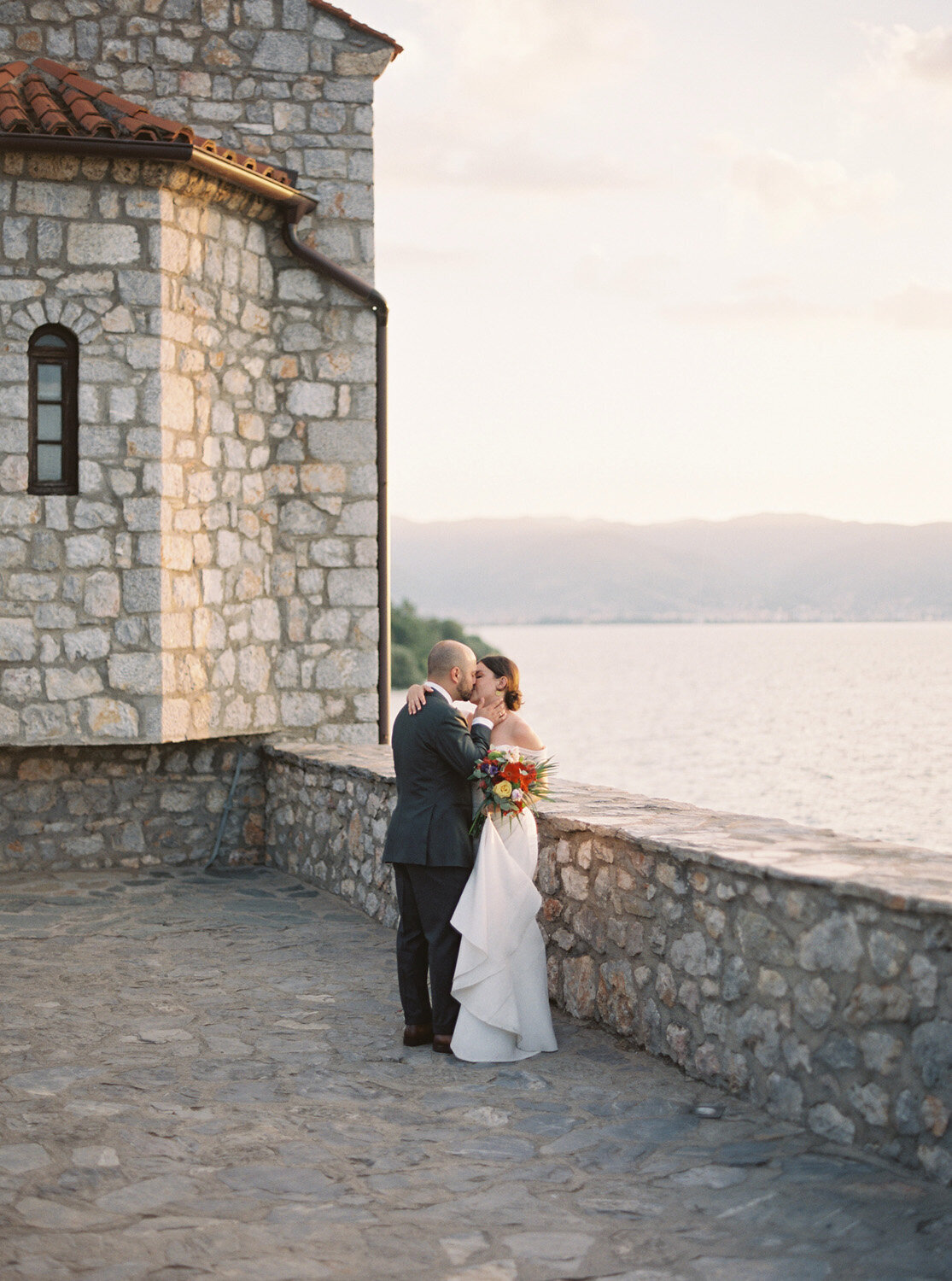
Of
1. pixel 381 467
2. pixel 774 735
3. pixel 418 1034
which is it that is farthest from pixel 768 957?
pixel 774 735

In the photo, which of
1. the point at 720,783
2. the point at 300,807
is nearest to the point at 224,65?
the point at 300,807

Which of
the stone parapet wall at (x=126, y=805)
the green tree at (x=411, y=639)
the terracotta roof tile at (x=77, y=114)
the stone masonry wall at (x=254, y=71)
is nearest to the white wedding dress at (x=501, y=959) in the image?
the stone parapet wall at (x=126, y=805)

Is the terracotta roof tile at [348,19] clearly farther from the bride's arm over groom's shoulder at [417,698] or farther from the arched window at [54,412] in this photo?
the bride's arm over groom's shoulder at [417,698]

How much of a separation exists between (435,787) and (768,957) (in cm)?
176

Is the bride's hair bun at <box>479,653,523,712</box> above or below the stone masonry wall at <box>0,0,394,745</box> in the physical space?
below

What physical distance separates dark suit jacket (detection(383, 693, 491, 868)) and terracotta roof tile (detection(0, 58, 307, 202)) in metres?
5.37

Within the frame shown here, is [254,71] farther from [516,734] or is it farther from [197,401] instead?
[516,734]

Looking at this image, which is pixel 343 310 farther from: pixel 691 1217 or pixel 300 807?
pixel 691 1217

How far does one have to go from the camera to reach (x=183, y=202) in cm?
965

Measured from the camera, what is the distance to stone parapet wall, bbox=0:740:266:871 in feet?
33.2

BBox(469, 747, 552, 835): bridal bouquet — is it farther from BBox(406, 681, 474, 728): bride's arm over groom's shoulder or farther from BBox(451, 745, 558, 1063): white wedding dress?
BBox(406, 681, 474, 728): bride's arm over groom's shoulder

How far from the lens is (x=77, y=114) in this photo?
925 cm

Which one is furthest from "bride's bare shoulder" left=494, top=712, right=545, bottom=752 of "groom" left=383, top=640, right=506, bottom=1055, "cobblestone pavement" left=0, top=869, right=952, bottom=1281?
"cobblestone pavement" left=0, top=869, right=952, bottom=1281

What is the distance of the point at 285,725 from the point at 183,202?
4150 mm
